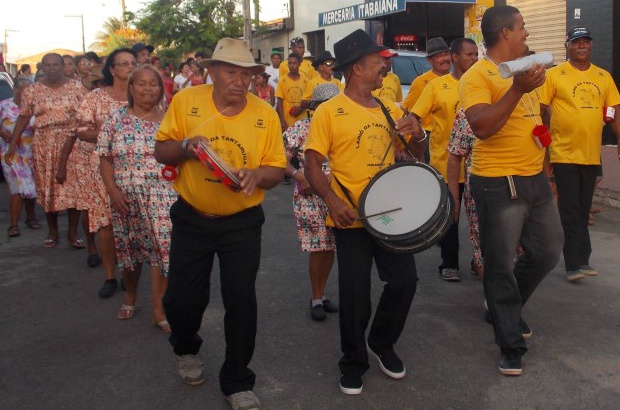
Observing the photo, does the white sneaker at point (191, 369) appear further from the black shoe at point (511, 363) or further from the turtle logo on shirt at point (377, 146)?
the black shoe at point (511, 363)

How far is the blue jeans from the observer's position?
4.44 meters

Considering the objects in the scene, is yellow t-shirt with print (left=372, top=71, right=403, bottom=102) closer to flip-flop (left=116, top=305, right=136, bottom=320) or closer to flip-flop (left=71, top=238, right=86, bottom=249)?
flip-flop (left=71, top=238, right=86, bottom=249)

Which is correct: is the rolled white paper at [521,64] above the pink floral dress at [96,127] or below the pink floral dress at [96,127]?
above

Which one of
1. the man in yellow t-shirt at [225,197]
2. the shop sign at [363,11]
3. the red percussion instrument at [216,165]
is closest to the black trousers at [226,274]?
the man in yellow t-shirt at [225,197]

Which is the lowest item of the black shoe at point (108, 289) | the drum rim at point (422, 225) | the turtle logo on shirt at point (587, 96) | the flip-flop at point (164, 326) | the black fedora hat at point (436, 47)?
the flip-flop at point (164, 326)

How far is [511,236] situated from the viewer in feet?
14.6

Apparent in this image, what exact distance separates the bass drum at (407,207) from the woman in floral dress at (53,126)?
4.65 meters

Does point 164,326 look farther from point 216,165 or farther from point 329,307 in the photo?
point 216,165

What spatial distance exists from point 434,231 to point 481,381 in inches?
40.1

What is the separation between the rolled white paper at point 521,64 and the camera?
12.1 feet

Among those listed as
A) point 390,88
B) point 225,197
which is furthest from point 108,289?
point 390,88

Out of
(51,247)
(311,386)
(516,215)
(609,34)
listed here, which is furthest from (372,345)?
(609,34)

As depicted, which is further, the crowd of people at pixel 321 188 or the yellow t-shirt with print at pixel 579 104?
the yellow t-shirt with print at pixel 579 104

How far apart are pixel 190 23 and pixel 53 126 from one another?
2711 cm
